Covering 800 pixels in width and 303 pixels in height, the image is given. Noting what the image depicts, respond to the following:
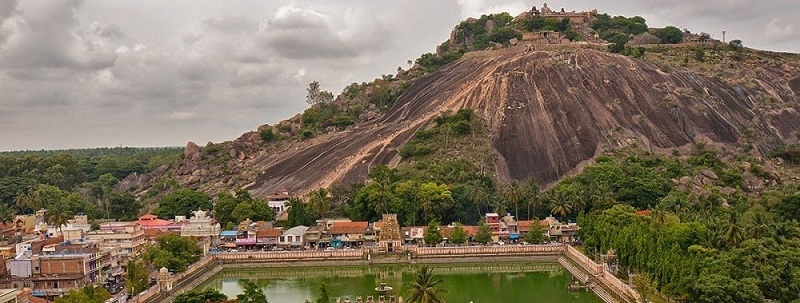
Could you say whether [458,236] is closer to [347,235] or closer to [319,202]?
[347,235]

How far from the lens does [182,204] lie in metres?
81.3

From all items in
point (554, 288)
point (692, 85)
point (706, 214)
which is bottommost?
point (554, 288)

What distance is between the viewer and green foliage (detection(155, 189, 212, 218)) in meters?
80.8

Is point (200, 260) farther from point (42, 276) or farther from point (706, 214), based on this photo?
point (706, 214)

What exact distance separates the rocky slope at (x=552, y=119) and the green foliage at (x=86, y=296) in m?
47.6

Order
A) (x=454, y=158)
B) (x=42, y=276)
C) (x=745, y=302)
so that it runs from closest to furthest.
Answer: (x=745, y=302) → (x=42, y=276) → (x=454, y=158)

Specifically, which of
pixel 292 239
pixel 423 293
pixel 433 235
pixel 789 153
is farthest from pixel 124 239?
→ pixel 789 153

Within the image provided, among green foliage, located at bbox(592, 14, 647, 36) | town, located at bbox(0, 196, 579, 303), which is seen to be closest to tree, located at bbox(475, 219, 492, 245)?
town, located at bbox(0, 196, 579, 303)

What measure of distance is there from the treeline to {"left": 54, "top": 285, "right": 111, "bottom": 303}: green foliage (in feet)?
78.8

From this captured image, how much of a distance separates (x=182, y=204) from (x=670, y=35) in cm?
8979

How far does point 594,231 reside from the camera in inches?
2329

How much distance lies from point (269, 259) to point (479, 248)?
1724 centimetres

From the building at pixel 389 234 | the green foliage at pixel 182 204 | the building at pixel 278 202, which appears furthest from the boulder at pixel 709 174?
the green foliage at pixel 182 204

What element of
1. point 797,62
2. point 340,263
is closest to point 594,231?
point 340,263
